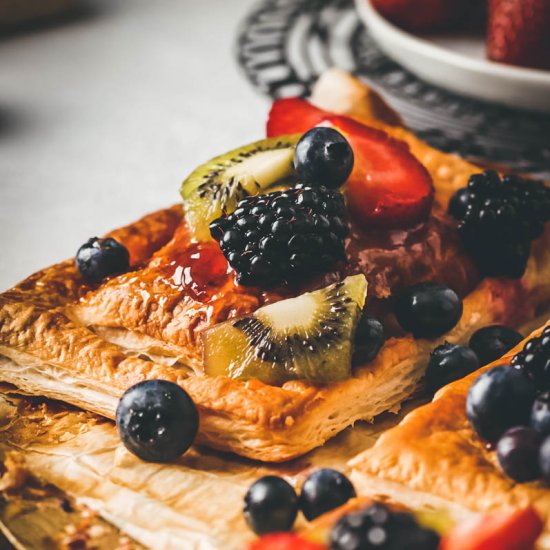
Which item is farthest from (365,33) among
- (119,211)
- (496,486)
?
(496,486)

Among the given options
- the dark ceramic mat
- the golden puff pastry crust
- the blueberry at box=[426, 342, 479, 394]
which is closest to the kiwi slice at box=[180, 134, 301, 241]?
the blueberry at box=[426, 342, 479, 394]

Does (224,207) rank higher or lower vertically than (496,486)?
higher

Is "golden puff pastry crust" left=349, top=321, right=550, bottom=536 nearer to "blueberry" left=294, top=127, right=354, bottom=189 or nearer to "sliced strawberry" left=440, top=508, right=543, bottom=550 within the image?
"sliced strawberry" left=440, top=508, right=543, bottom=550

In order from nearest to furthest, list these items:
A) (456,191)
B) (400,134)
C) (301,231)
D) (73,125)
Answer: (301,231) → (456,191) → (400,134) → (73,125)

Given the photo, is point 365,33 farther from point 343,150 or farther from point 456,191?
point 343,150

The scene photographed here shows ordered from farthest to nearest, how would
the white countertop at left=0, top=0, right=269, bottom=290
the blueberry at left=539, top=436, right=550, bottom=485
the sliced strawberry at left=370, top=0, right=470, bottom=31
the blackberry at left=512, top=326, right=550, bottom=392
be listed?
1. the sliced strawberry at left=370, top=0, right=470, bottom=31
2. the white countertop at left=0, top=0, right=269, bottom=290
3. the blackberry at left=512, top=326, right=550, bottom=392
4. the blueberry at left=539, top=436, right=550, bottom=485

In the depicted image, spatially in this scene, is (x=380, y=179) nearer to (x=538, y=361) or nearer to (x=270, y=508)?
(x=538, y=361)

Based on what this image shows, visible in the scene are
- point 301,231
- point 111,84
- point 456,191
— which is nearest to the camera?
point 301,231
